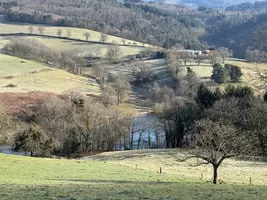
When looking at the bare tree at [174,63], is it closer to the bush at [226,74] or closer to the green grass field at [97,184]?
the bush at [226,74]

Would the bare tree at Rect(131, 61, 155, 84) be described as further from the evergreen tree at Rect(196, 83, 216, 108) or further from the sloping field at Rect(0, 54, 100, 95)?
the evergreen tree at Rect(196, 83, 216, 108)

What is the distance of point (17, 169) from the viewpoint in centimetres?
3123

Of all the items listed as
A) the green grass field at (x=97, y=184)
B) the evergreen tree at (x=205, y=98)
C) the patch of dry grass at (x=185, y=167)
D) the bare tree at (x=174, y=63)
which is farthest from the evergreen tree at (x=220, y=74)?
the green grass field at (x=97, y=184)

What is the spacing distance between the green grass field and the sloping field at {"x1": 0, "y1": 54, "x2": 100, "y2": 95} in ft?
194

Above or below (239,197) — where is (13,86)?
above

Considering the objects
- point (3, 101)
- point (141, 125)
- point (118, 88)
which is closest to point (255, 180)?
point (141, 125)

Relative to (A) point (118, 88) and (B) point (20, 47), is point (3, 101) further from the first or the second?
(B) point (20, 47)

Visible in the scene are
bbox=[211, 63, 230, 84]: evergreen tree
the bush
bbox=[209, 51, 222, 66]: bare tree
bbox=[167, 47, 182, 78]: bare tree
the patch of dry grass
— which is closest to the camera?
the patch of dry grass

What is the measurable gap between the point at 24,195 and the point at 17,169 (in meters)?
15.2

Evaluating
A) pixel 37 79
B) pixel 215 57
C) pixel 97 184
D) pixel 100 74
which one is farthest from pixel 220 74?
pixel 97 184

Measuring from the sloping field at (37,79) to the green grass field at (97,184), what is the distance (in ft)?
194

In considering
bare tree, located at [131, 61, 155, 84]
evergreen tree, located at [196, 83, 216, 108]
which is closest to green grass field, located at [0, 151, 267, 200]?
evergreen tree, located at [196, 83, 216, 108]

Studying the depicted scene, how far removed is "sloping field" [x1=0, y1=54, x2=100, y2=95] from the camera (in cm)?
9922

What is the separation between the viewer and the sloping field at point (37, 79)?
99225mm
